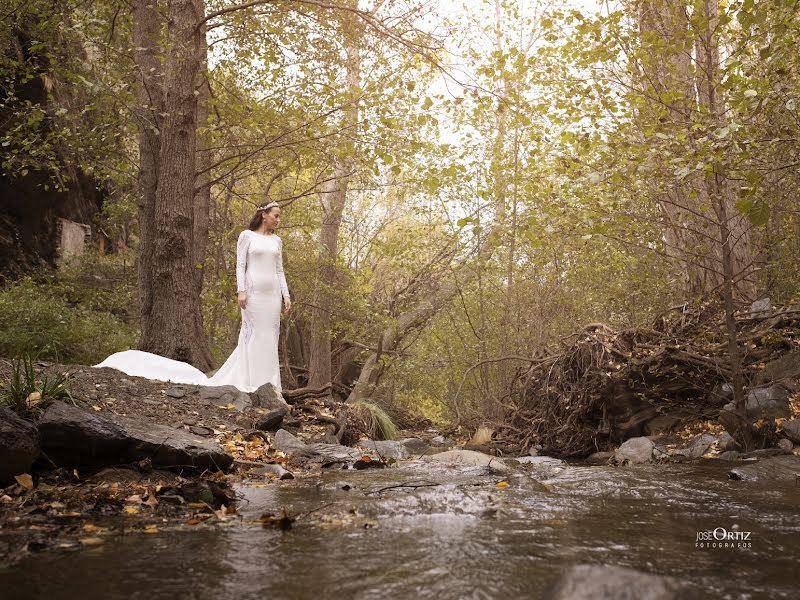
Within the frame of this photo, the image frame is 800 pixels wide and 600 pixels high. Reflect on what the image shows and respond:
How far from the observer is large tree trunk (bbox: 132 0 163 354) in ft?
35.0

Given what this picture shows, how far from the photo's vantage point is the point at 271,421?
8031 mm

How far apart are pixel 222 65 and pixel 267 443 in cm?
805

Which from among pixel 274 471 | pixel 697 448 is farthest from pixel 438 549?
pixel 697 448

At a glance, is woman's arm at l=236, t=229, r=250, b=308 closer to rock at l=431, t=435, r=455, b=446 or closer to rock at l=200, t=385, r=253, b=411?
rock at l=200, t=385, r=253, b=411

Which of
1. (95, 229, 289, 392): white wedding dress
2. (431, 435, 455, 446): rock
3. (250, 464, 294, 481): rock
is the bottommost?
(431, 435, 455, 446): rock

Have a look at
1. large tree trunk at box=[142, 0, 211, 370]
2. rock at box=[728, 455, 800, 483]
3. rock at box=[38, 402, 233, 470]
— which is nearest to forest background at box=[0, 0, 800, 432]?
large tree trunk at box=[142, 0, 211, 370]

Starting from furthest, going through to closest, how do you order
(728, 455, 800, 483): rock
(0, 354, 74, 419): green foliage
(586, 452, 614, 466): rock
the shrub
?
the shrub
(586, 452, 614, 466): rock
(728, 455, 800, 483): rock
(0, 354, 74, 419): green foliage

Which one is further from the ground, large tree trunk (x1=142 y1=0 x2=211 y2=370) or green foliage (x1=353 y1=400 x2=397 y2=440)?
large tree trunk (x1=142 y1=0 x2=211 y2=370)

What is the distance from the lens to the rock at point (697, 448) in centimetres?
767

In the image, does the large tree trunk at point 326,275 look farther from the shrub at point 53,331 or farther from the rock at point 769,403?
the rock at point 769,403

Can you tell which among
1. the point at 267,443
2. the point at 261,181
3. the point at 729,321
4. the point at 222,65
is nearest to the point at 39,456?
the point at 267,443

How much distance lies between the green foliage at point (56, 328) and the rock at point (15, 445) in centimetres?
700

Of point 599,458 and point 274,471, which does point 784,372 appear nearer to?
point 599,458

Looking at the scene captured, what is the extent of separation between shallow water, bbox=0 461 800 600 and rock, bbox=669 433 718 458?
9.38 ft
